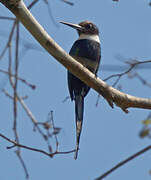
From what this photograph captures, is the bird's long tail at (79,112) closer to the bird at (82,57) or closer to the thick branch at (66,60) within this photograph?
the bird at (82,57)

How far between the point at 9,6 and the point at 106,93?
0.87m

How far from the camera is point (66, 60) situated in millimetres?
2549

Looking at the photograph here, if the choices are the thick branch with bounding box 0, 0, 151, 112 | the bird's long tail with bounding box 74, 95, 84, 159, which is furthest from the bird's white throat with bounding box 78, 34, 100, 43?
the thick branch with bounding box 0, 0, 151, 112

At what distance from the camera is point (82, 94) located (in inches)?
165

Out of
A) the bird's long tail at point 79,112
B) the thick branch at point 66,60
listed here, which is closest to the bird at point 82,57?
the bird's long tail at point 79,112

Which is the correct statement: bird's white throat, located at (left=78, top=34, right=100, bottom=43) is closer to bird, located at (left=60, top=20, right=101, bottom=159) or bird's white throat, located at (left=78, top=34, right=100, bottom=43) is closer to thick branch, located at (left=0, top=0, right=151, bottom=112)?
bird, located at (left=60, top=20, right=101, bottom=159)

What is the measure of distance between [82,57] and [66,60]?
1651 millimetres

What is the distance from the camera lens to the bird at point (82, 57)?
3.88 m

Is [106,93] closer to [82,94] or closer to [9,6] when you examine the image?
[9,6]

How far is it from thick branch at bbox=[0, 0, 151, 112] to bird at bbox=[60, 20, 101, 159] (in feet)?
2.96

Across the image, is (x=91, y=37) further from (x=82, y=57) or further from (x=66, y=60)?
(x=66, y=60)

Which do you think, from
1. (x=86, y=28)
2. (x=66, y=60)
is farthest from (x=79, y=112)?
(x=86, y=28)

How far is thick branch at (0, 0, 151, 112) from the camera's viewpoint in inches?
95.6

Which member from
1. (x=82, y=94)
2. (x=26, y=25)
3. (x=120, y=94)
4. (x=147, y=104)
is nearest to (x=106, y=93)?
(x=120, y=94)
